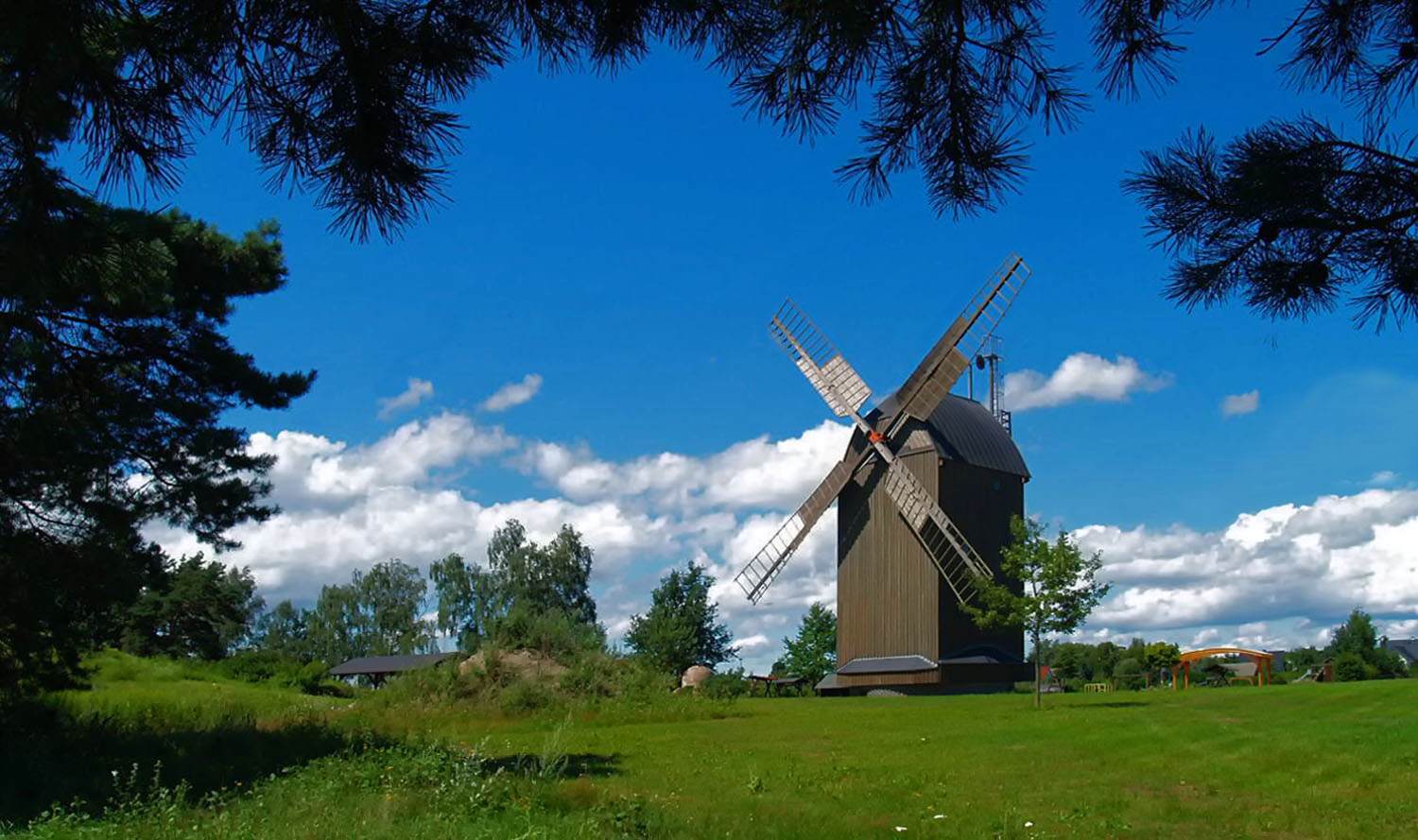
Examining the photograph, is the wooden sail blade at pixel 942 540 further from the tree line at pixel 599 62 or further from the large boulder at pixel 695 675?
the tree line at pixel 599 62

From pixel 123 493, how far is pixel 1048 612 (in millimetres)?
22323

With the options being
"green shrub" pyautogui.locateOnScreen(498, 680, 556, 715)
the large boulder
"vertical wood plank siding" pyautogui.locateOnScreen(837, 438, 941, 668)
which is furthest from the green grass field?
the large boulder

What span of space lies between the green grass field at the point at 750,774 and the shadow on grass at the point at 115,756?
47 millimetres

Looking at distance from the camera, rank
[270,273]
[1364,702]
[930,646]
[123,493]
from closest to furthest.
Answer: [123,493]
[270,273]
[1364,702]
[930,646]

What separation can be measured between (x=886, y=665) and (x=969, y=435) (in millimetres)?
8827

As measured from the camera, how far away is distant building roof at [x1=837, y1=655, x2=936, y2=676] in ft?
120

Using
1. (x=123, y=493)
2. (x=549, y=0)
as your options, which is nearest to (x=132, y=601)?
(x=123, y=493)

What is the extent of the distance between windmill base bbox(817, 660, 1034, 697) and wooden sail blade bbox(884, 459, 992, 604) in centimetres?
267

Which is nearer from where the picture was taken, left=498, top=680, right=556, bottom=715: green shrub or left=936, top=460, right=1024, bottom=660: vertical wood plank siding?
left=498, top=680, right=556, bottom=715: green shrub

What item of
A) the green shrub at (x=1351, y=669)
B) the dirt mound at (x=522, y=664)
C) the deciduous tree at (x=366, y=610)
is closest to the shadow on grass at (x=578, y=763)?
the dirt mound at (x=522, y=664)

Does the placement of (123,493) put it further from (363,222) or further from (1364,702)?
(1364,702)

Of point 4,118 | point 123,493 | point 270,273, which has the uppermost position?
point 270,273

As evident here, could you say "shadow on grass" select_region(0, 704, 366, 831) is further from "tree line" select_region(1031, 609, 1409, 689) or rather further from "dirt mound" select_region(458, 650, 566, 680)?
"tree line" select_region(1031, 609, 1409, 689)

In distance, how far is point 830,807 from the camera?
34.0ft
